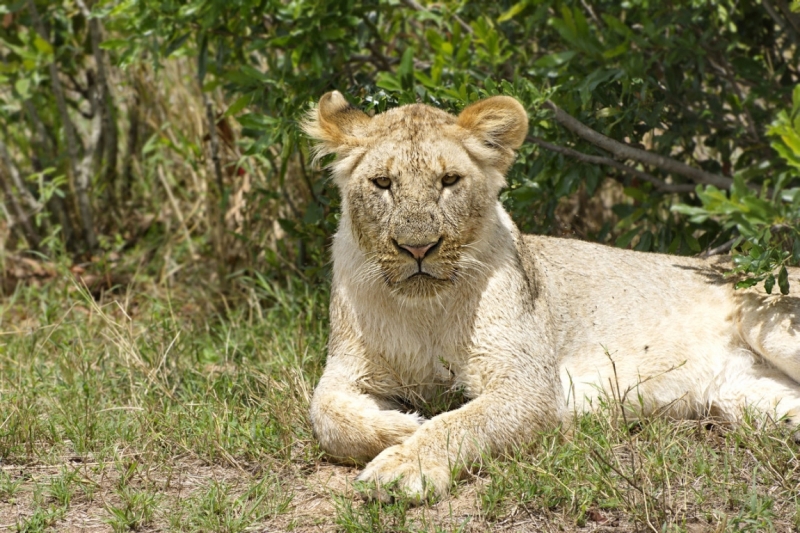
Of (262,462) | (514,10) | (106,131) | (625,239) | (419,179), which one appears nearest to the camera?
(419,179)

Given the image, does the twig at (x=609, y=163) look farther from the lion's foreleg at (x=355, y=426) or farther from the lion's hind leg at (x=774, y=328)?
the lion's foreleg at (x=355, y=426)

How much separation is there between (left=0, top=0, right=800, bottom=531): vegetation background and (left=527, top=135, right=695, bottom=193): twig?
0.03 meters

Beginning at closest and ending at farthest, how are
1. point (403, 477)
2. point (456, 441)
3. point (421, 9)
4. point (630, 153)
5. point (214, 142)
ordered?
1. point (403, 477)
2. point (456, 441)
3. point (630, 153)
4. point (421, 9)
5. point (214, 142)

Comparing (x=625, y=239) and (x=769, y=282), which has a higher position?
(x=769, y=282)

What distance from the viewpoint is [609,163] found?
646 cm

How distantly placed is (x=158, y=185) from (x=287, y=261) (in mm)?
1859

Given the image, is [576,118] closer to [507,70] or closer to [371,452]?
[507,70]

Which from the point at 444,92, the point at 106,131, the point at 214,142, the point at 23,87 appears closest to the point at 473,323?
the point at 444,92

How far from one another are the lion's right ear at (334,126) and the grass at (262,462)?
132 cm

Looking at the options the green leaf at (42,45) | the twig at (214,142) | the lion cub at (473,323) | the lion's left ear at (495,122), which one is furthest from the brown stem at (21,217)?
the lion's left ear at (495,122)

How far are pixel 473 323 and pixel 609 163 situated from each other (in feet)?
7.45

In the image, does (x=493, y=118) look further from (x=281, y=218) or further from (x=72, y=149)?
(x=72, y=149)

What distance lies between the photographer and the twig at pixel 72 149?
301 inches

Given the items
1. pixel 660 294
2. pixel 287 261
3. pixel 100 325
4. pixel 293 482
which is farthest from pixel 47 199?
pixel 660 294
